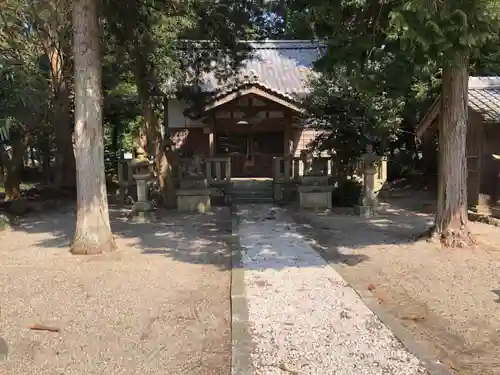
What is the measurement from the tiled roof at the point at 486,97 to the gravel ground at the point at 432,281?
9.37 ft

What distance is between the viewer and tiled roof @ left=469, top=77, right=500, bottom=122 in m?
12.2

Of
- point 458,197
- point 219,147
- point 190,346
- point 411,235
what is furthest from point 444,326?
point 219,147

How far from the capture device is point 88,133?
327 inches

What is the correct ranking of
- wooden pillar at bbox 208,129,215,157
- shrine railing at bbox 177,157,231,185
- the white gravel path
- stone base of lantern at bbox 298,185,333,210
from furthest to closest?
wooden pillar at bbox 208,129,215,157 < shrine railing at bbox 177,157,231,185 < stone base of lantern at bbox 298,185,333,210 < the white gravel path

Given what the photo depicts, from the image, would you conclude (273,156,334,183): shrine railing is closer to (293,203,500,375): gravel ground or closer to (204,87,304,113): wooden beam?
(204,87,304,113): wooden beam

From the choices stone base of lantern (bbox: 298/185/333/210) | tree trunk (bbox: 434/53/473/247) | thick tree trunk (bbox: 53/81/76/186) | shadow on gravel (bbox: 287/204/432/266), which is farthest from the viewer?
thick tree trunk (bbox: 53/81/76/186)

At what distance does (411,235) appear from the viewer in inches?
389

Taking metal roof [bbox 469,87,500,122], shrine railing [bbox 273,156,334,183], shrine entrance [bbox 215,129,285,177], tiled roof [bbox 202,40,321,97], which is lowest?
shrine railing [bbox 273,156,334,183]

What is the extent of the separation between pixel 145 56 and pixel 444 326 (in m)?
10.0

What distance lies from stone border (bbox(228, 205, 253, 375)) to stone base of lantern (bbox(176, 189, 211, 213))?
19.8 feet

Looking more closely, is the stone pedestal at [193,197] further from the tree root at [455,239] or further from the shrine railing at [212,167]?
the tree root at [455,239]

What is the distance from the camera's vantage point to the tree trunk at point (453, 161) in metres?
8.41

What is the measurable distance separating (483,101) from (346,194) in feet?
14.9

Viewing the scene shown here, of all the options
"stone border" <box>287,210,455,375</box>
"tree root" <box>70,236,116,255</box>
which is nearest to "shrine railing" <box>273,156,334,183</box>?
"tree root" <box>70,236,116,255</box>
